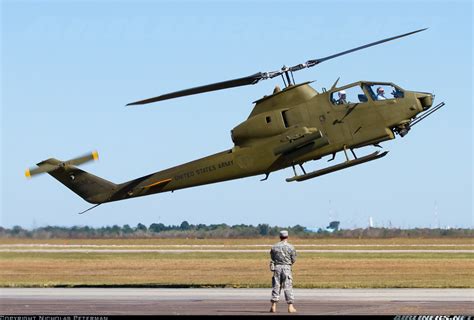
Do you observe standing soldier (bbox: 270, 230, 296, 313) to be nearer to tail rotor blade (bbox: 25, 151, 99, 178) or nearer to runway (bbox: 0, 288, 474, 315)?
runway (bbox: 0, 288, 474, 315)

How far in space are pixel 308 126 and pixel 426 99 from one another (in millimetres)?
3807

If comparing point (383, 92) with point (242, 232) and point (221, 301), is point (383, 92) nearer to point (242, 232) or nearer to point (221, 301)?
point (221, 301)

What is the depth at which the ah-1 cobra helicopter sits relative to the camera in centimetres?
3023

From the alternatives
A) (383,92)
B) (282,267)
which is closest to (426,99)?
(383,92)

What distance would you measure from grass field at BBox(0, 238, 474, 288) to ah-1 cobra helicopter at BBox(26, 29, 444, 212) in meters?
A: 4.52

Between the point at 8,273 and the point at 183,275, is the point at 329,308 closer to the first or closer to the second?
the point at 183,275

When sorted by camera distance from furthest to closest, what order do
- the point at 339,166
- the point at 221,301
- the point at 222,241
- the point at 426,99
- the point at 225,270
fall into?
the point at 222,241
the point at 225,270
the point at 426,99
the point at 339,166
the point at 221,301

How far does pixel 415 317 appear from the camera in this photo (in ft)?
69.0

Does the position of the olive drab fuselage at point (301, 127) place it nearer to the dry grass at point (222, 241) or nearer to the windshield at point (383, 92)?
the windshield at point (383, 92)

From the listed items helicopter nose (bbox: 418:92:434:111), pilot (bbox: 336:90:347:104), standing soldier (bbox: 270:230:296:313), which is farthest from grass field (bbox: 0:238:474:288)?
standing soldier (bbox: 270:230:296:313)

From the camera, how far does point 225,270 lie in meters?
45.0

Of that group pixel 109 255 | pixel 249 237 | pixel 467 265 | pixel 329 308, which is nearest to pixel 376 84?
pixel 329 308

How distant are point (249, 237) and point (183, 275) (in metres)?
53.6

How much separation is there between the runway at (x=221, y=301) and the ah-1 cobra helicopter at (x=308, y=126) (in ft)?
12.8
